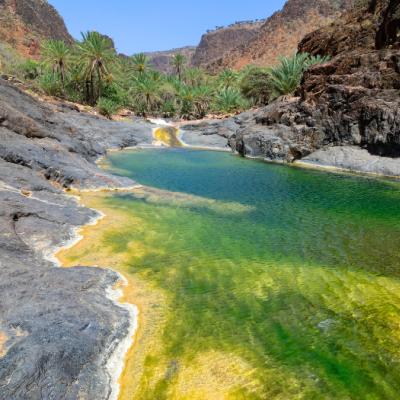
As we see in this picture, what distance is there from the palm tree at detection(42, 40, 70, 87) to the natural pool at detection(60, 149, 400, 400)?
35460mm

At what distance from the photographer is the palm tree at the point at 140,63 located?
5562 cm

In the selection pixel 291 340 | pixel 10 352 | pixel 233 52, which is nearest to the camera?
pixel 10 352

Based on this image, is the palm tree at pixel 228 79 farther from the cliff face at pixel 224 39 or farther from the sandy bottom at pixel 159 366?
the cliff face at pixel 224 39

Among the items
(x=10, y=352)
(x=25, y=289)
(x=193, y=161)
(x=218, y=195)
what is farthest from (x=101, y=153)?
(x=10, y=352)

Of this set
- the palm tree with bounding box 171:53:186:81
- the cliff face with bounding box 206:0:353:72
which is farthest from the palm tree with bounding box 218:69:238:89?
the cliff face with bounding box 206:0:353:72

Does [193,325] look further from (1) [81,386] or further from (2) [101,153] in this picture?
(2) [101,153]

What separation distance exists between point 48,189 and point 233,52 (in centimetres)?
11183

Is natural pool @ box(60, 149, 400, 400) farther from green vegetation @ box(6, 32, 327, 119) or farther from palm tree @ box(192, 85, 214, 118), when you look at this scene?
palm tree @ box(192, 85, 214, 118)

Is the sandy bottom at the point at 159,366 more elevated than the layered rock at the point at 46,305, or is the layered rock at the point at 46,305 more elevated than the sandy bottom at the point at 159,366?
the layered rock at the point at 46,305

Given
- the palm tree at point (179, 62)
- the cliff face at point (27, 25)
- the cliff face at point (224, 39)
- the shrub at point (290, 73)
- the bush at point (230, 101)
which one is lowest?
the bush at point (230, 101)

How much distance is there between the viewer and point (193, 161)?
25.4m

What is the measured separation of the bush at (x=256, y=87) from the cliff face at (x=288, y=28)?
143ft

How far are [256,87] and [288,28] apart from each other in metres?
60.9

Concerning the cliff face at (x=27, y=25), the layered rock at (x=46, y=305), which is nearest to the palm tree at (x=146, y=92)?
the layered rock at (x=46, y=305)
